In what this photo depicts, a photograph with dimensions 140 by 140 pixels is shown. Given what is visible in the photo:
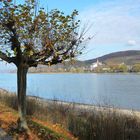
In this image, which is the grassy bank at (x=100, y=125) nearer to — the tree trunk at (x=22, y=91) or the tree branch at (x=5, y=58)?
the tree trunk at (x=22, y=91)

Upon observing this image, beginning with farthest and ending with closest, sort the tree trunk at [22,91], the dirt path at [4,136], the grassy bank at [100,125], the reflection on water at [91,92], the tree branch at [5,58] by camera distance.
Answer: the reflection on water at [91,92], the grassy bank at [100,125], the tree trunk at [22,91], the tree branch at [5,58], the dirt path at [4,136]

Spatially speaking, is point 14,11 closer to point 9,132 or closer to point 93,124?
point 9,132

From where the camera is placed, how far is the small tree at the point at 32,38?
34.0 feet

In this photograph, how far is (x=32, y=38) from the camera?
1060cm

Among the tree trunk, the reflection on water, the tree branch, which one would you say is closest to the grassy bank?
the reflection on water

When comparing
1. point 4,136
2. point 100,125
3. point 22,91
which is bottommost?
point 100,125

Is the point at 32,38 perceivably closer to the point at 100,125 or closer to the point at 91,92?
the point at 100,125

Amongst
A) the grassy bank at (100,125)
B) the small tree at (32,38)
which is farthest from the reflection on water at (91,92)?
the small tree at (32,38)

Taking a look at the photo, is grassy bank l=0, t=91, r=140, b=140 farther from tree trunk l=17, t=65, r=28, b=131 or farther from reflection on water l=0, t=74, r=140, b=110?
tree trunk l=17, t=65, r=28, b=131

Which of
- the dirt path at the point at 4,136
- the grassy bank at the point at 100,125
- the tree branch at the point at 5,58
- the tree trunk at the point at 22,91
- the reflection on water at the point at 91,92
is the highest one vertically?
the tree branch at the point at 5,58

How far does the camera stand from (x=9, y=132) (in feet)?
36.1

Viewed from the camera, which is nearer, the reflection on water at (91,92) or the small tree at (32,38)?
the small tree at (32,38)

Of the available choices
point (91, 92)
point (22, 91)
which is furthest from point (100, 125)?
point (91, 92)

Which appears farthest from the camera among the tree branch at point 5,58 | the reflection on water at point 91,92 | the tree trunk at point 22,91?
the reflection on water at point 91,92
